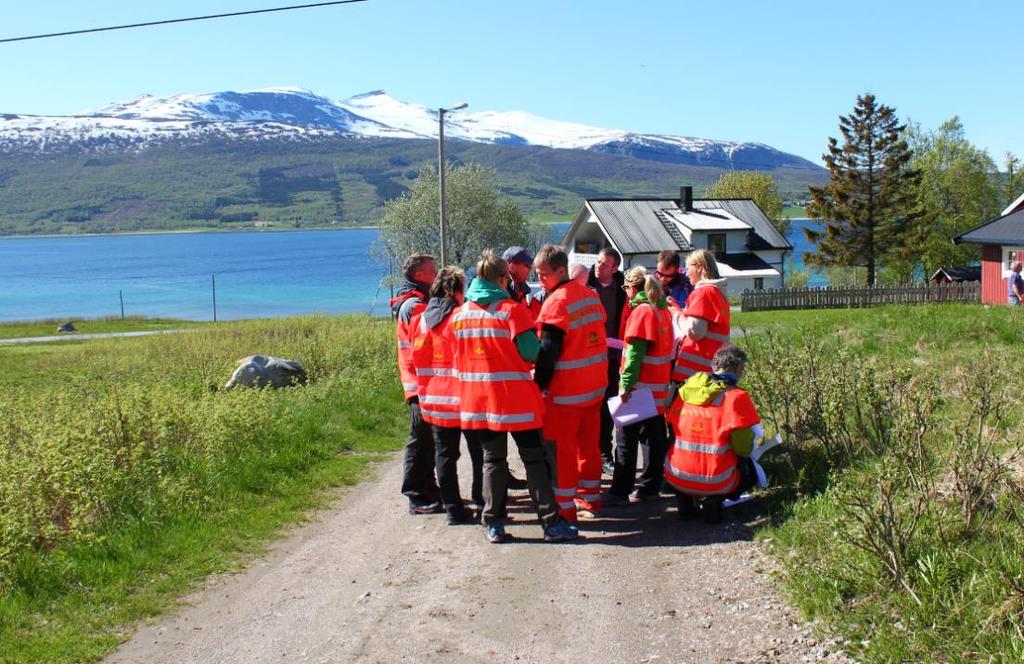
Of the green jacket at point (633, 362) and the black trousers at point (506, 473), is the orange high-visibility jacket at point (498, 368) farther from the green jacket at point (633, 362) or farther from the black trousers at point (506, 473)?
the green jacket at point (633, 362)

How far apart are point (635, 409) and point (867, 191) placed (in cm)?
5874

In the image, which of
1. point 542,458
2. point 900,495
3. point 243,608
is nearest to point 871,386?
point 900,495

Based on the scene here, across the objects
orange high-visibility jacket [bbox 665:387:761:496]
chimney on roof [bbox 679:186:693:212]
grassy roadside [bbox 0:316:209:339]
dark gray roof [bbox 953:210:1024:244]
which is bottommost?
grassy roadside [bbox 0:316:209:339]

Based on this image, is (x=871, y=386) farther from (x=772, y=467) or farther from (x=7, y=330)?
(x=7, y=330)

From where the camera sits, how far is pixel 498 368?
6648 mm

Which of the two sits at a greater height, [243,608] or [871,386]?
[871,386]

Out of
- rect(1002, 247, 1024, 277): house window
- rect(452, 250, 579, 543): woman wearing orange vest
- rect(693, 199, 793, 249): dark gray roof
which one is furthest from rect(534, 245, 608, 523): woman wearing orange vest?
rect(693, 199, 793, 249): dark gray roof

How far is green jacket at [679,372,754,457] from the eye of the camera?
6.57 meters

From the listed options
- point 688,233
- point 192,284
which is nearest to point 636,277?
point 688,233

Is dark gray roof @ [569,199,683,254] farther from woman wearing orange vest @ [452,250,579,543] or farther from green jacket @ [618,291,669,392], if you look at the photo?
woman wearing orange vest @ [452,250,579,543]

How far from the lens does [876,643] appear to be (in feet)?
14.8

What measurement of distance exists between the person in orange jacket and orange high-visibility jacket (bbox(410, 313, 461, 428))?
10.5 inches

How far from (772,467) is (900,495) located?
2.01 metres

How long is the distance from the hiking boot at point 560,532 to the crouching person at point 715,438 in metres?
0.81
